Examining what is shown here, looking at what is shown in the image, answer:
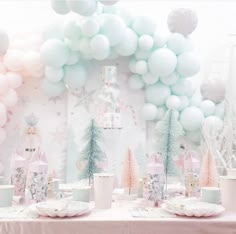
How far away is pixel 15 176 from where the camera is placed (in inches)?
69.1

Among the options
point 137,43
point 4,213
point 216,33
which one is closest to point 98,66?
point 137,43

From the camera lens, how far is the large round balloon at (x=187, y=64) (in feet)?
9.78

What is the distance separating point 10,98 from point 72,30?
2.53ft

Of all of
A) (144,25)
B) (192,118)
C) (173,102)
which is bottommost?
(192,118)

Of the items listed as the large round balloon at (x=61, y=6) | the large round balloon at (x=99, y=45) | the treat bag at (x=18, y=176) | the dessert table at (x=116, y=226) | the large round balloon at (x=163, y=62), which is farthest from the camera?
the large round balloon at (x=163, y=62)

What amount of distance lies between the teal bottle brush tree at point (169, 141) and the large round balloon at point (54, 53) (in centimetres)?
139

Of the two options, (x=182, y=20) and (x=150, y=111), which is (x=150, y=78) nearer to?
(x=150, y=111)

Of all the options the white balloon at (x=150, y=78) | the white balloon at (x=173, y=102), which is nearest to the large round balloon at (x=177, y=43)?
the white balloon at (x=150, y=78)

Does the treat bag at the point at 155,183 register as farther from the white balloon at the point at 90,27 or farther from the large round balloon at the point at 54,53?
the large round balloon at the point at 54,53

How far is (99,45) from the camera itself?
111 inches

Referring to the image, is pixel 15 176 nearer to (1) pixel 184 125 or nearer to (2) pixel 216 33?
(1) pixel 184 125

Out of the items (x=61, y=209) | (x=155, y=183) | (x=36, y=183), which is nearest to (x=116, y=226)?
(x=61, y=209)

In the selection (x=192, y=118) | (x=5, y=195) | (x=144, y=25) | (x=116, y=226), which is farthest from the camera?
(x=192, y=118)

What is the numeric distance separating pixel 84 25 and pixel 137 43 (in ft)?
1.58
